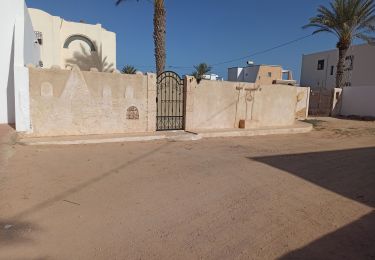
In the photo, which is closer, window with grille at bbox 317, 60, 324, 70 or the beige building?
the beige building

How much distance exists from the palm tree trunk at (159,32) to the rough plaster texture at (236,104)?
3.81m

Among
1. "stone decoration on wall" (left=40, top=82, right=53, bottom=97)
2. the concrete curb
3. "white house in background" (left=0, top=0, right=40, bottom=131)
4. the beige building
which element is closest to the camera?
the concrete curb

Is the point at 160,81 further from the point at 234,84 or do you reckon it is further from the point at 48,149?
the point at 48,149

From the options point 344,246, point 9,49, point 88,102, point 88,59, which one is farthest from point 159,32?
point 344,246

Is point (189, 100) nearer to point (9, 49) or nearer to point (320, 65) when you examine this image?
point (9, 49)

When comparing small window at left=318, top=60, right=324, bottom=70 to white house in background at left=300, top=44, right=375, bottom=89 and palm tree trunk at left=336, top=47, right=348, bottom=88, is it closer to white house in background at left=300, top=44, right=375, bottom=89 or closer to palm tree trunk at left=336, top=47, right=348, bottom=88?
white house in background at left=300, top=44, right=375, bottom=89

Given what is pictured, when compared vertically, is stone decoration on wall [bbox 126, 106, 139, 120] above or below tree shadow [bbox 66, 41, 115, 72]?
below

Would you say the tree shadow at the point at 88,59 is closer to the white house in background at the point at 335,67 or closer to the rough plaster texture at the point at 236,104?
the rough plaster texture at the point at 236,104

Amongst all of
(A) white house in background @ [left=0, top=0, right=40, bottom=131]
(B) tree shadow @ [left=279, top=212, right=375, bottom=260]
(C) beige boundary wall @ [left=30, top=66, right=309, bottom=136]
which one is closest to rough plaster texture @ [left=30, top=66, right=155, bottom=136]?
(C) beige boundary wall @ [left=30, top=66, right=309, bottom=136]

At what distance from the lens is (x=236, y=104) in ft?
42.5

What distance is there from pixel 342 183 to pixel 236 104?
759 centimetres

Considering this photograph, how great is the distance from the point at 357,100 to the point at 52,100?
72.3 ft

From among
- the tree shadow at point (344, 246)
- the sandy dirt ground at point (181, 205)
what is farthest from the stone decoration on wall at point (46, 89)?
the tree shadow at point (344, 246)

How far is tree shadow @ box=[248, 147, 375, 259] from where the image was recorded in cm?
320
